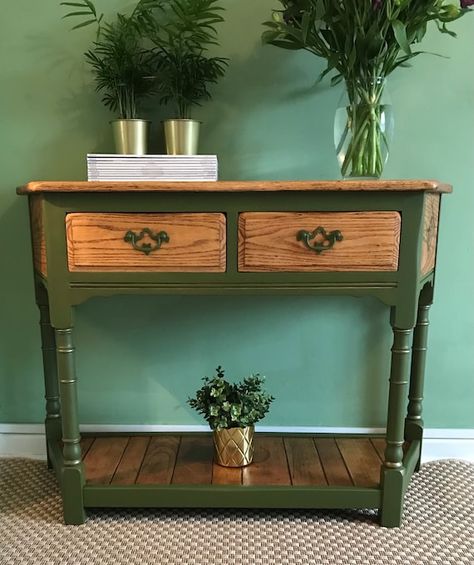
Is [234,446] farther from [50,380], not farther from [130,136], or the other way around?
[130,136]

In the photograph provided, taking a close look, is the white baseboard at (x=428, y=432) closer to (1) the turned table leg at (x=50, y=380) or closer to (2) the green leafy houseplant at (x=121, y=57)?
(1) the turned table leg at (x=50, y=380)

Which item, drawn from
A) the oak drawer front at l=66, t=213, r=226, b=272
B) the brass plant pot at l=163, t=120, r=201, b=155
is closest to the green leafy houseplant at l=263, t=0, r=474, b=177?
the brass plant pot at l=163, t=120, r=201, b=155

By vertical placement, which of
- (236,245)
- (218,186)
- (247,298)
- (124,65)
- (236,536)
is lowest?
(236,536)

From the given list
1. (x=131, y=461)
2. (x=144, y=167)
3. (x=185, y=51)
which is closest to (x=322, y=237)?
(x=144, y=167)

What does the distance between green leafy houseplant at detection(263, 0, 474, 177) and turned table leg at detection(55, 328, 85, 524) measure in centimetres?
77

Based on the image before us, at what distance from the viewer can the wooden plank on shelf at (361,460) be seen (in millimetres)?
1326

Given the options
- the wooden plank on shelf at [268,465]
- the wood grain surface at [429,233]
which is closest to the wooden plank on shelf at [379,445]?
the wooden plank on shelf at [268,465]

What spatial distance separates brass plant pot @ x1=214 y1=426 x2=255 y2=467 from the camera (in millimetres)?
1368

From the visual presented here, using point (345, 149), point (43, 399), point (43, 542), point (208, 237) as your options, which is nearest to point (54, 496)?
point (43, 542)

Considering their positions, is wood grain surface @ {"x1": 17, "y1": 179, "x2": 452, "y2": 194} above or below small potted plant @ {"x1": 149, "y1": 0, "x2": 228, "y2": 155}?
below

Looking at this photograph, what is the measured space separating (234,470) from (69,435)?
419mm

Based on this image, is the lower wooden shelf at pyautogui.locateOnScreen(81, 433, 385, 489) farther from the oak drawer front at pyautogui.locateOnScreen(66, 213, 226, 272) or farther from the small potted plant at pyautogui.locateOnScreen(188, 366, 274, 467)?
the oak drawer front at pyautogui.locateOnScreen(66, 213, 226, 272)

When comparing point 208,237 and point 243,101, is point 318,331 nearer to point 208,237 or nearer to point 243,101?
point 208,237

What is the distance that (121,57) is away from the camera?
4.43 feet
